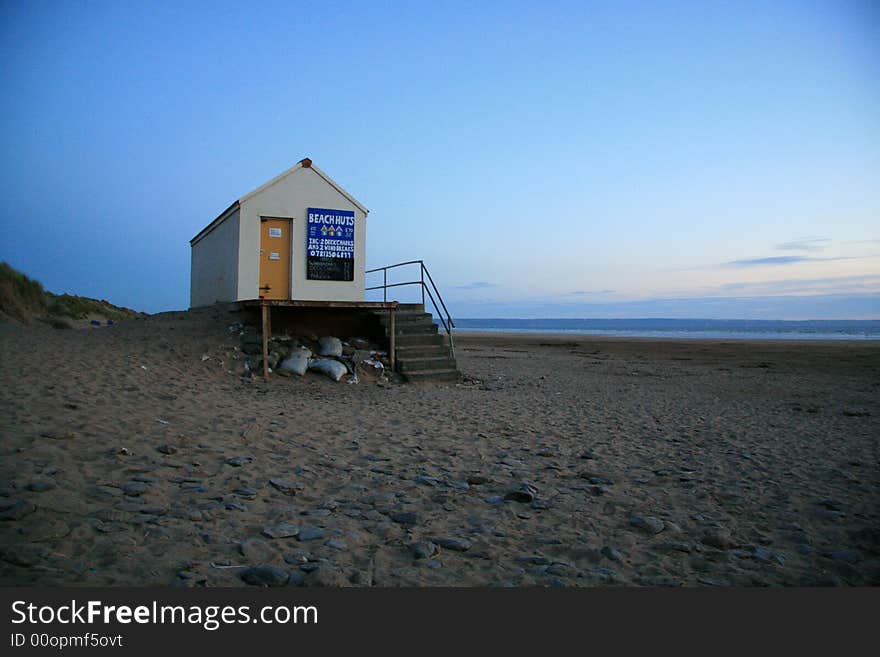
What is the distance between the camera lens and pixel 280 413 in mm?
8172

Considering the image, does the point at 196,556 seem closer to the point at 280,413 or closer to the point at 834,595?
the point at 834,595

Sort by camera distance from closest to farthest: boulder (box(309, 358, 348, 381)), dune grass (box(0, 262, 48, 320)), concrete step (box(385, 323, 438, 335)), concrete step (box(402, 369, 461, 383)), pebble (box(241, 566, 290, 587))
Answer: pebble (box(241, 566, 290, 587)), boulder (box(309, 358, 348, 381)), concrete step (box(402, 369, 461, 383)), concrete step (box(385, 323, 438, 335)), dune grass (box(0, 262, 48, 320))

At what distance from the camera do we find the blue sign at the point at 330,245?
13.6 meters

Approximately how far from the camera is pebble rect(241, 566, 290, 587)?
10.5ft

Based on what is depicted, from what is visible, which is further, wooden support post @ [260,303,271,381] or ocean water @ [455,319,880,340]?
ocean water @ [455,319,880,340]

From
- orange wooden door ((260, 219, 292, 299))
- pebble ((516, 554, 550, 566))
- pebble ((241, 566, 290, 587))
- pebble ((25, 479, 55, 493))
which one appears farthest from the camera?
orange wooden door ((260, 219, 292, 299))

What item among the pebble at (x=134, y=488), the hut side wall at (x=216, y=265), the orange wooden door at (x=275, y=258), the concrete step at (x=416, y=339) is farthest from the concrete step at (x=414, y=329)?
the pebble at (x=134, y=488)

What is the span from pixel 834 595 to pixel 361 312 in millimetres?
12533

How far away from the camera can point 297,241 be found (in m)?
13.5

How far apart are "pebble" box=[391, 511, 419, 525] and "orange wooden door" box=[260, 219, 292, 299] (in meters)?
10.1

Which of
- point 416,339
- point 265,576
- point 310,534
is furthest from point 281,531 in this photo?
point 416,339

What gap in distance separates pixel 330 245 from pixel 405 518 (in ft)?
34.3

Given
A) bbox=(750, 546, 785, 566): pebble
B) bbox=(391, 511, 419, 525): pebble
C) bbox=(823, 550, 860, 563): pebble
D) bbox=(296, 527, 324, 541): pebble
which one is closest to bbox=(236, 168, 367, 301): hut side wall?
bbox=(391, 511, 419, 525): pebble

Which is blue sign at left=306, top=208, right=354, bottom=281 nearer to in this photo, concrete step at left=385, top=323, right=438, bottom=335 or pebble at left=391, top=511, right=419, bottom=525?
concrete step at left=385, top=323, right=438, bottom=335
